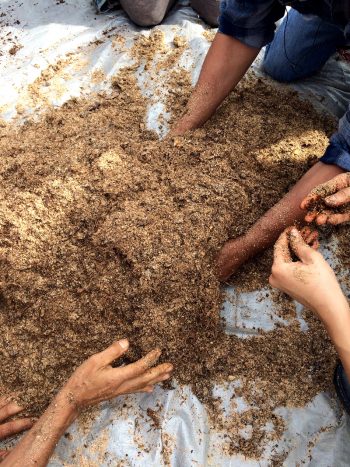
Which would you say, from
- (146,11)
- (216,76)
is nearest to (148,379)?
(216,76)

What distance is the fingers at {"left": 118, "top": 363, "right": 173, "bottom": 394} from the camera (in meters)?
1.20

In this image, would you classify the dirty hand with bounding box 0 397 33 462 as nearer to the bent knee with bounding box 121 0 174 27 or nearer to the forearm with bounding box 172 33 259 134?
the forearm with bounding box 172 33 259 134

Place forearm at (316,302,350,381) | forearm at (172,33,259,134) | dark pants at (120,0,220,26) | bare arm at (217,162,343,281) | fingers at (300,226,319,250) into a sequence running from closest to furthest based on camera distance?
forearm at (316,302,350,381)
fingers at (300,226,319,250)
bare arm at (217,162,343,281)
forearm at (172,33,259,134)
dark pants at (120,0,220,26)

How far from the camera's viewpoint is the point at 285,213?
1348mm

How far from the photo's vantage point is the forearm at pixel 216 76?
1519 mm

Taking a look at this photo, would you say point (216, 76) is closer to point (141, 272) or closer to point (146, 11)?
point (146, 11)

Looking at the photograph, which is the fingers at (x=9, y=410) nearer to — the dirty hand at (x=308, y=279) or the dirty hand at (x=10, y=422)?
the dirty hand at (x=10, y=422)

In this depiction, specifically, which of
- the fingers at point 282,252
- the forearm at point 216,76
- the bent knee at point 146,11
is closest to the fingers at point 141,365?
the fingers at point 282,252

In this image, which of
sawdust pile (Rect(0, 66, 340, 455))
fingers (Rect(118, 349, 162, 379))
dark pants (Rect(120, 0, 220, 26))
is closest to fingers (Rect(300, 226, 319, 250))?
sawdust pile (Rect(0, 66, 340, 455))

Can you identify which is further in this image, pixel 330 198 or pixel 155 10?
pixel 155 10

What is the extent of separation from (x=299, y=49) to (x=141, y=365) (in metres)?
1.43

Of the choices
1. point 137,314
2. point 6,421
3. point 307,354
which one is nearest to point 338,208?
point 307,354

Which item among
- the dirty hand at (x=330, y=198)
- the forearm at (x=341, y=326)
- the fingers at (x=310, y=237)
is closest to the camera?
the forearm at (x=341, y=326)

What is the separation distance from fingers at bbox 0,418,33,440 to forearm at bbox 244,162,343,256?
34.4 inches
